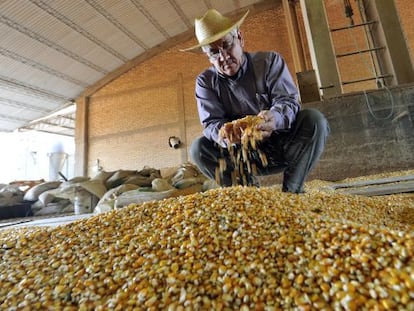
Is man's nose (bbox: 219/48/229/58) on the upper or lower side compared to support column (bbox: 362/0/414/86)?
lower

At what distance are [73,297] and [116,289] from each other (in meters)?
0.12

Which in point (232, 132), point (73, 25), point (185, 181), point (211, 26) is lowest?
point (185, 181)

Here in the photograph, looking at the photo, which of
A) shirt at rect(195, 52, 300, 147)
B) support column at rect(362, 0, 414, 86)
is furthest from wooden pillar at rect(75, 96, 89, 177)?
support column at rect(362, 0, 414, 86)

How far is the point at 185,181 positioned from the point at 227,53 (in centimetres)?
295

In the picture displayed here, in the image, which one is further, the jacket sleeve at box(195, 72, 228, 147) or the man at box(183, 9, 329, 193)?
the jacket sleeve at box(195, 72, 228, 147)

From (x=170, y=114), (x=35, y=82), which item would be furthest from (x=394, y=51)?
(x=35, y=82)

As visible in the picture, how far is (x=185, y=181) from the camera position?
14.4 ft

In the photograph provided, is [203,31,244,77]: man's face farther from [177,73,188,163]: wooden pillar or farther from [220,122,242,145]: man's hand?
[177,73,188,163]: wooden pillar

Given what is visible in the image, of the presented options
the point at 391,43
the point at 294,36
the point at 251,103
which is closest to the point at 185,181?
the point at 251,103

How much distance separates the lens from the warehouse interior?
70 cm

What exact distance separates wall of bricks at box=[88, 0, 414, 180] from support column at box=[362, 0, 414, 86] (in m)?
3.71

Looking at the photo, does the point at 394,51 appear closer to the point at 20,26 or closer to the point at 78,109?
the point at 20,26

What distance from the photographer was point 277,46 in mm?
7473

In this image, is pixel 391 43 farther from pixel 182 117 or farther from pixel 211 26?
pixel 182 117
